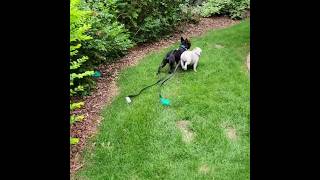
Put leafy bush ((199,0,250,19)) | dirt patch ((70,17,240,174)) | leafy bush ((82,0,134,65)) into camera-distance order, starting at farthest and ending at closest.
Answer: leafy bush ((199,0,250,19))
leafy bush ((82,0,134,65))
dirt patch ((70,17,240,174))

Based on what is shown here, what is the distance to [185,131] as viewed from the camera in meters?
5.58

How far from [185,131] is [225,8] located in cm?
931

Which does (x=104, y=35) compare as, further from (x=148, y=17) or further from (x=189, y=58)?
(x=148, y=17)

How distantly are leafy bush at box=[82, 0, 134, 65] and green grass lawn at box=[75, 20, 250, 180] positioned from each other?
27.5 inches

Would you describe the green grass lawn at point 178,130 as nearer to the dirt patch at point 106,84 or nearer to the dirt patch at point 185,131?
the dirt patch at point 185,131

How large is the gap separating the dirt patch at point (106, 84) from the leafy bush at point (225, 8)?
0.52 meters

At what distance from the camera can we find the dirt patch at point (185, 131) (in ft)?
17.5

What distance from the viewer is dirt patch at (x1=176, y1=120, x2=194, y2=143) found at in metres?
5.33

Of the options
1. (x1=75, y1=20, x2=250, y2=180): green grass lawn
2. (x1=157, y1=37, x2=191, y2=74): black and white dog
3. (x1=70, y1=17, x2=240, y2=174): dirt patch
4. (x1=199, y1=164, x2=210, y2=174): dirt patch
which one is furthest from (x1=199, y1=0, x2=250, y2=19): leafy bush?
(x1=199, y1=164, x2=210, y2=174): dirt patch

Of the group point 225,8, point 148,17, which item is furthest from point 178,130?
point 225,8

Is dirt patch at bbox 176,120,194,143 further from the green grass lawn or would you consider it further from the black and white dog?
the black and white dog
